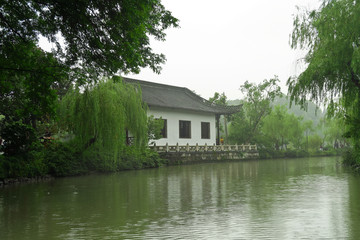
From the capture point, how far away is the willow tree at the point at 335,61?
11.6 m

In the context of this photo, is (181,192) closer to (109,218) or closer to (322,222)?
(109,218)

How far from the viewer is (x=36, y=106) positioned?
8125 millimetres

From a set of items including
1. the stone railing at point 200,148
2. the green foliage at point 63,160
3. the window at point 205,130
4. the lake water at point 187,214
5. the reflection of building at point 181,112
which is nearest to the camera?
the lake water at point 187,214

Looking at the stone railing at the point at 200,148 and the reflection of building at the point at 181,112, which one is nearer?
the stone railing at the point at 200,148

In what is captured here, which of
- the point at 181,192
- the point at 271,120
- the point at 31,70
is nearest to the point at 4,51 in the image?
the point at 31,70

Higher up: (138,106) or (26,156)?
(138,106)

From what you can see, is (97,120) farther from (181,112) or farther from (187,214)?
(181,112)

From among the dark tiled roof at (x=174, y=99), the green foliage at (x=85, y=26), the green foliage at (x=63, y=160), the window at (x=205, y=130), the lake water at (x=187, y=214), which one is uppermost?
the dark tiled roof at (x=174, y=99)

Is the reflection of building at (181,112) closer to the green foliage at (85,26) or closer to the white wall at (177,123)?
the white wall at (177,123)

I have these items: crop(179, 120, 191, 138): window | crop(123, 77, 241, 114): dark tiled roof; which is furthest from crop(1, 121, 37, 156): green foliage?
crop(179, 120, 191, 138): window

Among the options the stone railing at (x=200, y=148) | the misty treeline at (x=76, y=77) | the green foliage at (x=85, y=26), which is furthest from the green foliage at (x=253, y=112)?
the green foliage at (x=85, y=26)

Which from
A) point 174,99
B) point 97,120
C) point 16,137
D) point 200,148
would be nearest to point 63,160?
point 97,120

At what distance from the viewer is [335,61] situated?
39.0ft

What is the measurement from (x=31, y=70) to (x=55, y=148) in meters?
9.68
